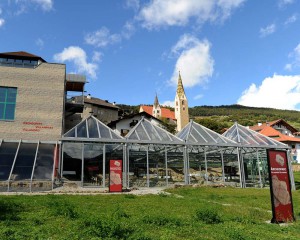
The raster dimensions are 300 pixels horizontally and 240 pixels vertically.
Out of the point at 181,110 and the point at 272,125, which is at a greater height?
the point at 181,110

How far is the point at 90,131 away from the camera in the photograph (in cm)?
2425

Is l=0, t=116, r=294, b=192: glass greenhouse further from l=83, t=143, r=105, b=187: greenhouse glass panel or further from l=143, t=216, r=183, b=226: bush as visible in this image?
l=143, t=216, r=183, b=226: bush

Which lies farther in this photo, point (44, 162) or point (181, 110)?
point (181, 110)

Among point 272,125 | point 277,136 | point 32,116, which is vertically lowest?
point 32,116

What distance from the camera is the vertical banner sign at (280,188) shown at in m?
10.2

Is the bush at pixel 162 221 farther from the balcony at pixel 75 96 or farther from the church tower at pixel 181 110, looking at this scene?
the church tower at pixel 181 110

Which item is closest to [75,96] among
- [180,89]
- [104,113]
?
[104,113]

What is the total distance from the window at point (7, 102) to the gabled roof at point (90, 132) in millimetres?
5760

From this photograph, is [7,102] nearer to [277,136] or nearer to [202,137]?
[202,137]

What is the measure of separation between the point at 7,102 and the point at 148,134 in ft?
41.7

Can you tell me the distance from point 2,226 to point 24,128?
62.8 ft

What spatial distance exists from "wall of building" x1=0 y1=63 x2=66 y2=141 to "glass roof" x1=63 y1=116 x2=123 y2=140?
7.18 feet

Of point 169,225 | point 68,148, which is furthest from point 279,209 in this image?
point 68,148

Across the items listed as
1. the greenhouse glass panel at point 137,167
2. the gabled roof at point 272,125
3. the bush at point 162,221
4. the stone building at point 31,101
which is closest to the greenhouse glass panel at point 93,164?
the greenhouse glass panel at point 137,167
